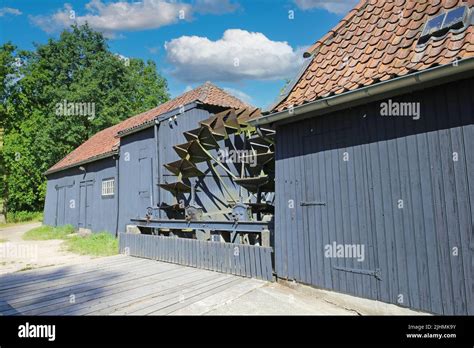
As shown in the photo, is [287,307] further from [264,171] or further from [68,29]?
[68,29]

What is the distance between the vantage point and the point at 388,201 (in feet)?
13.2

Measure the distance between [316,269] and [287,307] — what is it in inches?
29.6

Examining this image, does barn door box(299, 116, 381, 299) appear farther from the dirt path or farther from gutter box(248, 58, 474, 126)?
the dirt path

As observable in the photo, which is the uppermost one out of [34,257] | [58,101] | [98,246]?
[58,101]

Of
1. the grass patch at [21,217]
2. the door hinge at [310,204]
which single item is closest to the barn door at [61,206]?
the grass patch at [21,217]

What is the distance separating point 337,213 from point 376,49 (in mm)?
2470

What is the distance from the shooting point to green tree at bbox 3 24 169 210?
2386 centimetres

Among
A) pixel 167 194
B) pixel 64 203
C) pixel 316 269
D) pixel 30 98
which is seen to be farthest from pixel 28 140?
pixel 316 269

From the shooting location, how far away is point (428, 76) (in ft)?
11.4

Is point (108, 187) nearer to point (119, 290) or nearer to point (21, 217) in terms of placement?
point (119, 290)

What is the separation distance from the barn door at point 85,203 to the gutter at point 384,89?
39.2 feet

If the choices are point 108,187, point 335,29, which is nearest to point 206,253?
point 335,29

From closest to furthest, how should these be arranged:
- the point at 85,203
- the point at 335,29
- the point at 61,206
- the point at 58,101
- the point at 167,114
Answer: the point at 335,29 → the point at 167,114 → the point at 85,203 → the point at 61,206 → the point at 58,101
